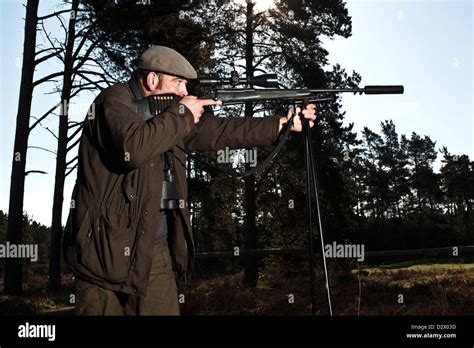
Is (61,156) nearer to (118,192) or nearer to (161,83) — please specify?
(161,83)

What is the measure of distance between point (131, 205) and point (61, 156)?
14.3m

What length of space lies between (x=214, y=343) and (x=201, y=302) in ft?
33.8

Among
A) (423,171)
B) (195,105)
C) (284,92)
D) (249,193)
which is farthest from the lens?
(423,171)

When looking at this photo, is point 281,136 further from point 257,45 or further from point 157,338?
point 257,45

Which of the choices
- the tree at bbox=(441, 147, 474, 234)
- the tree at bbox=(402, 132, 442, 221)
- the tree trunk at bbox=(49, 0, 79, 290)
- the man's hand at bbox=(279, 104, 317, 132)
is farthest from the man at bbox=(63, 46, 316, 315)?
the tree at bbox=(402, 132, 442, 221)

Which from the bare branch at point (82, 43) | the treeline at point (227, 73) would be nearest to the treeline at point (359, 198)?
the treeline at point (227, 73)

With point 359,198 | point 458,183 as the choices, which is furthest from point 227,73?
point 458,183

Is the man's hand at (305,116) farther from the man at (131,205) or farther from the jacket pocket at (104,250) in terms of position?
the jacket pocket at (104,250)

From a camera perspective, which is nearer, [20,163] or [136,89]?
[136,89]

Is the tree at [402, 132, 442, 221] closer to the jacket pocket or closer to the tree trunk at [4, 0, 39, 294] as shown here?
the tree trunk at [4, 0, 39, 294]

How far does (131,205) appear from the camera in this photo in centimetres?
320

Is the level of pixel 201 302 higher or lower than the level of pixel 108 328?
lower

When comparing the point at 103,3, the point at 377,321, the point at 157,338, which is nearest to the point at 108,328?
the point at 157,338

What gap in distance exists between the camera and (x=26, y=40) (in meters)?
15.4
